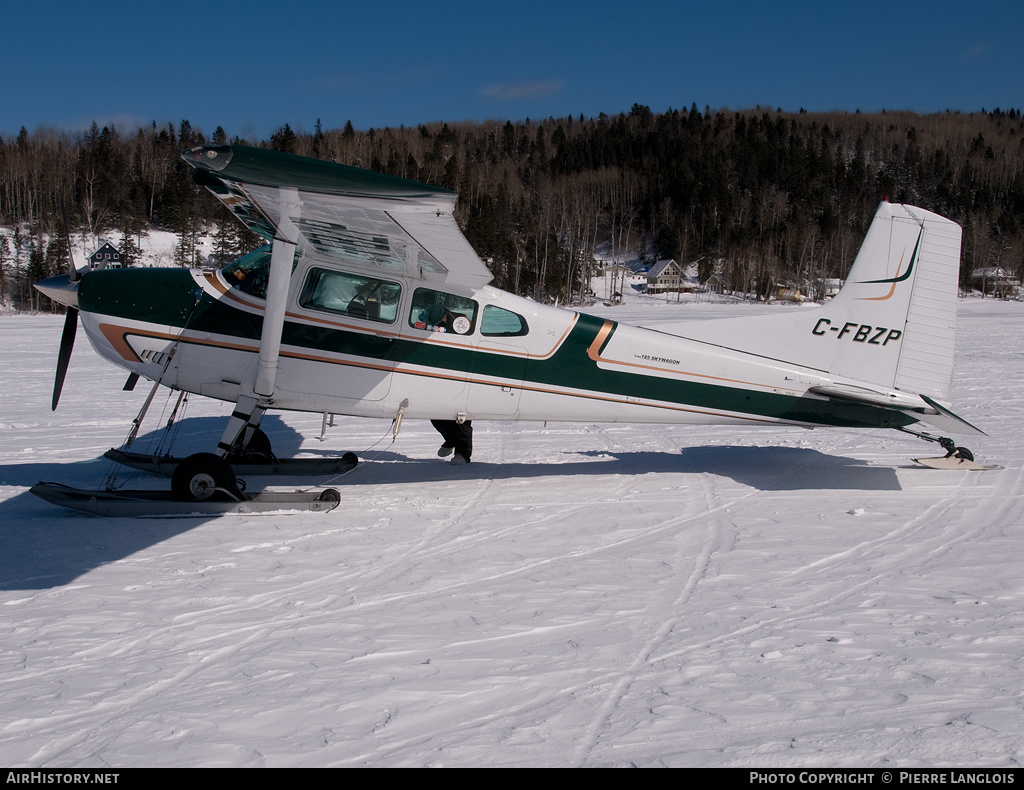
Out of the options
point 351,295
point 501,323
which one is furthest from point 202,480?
point 501,323

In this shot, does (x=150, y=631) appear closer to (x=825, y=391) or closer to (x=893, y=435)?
(x=825, y=391)

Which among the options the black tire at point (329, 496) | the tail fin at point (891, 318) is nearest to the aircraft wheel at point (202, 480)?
the black tire at point (329, 496)

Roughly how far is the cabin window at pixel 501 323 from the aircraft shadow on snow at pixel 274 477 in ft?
5.17

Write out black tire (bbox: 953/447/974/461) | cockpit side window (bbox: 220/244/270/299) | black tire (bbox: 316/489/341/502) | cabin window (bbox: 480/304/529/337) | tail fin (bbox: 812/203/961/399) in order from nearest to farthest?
black tire (bbox: 316/489/341/502) < cockpit side window (bbox: 220/244/270/299) < cabin window (bbox: 480/304/529/337) < tail fin (bbox: 812/203/961/399) < black tire (bbox: 953/447/974/461)

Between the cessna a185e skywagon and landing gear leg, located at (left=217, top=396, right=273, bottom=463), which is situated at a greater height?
the cessna a185e skywagon

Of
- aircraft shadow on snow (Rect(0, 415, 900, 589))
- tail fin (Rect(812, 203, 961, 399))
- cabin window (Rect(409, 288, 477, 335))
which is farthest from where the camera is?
tail fin (Rect(812, 203, 961, 399))

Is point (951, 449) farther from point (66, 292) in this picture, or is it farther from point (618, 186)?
point (618, 186)

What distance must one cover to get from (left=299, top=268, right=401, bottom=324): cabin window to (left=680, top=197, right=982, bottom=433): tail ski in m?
3.54

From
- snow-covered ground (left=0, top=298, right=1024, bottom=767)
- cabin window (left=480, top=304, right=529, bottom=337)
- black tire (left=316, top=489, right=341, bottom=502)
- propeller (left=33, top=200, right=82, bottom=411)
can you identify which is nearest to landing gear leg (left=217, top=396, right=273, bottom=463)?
snow-covered ground (left=0, top=298, right=1024, bottom=767)

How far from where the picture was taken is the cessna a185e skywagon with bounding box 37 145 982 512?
21.2 feet

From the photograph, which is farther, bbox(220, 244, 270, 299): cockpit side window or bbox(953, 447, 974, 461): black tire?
bbox(953, 447, 974, 461): black tire

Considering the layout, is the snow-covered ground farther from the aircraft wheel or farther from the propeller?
the propeller

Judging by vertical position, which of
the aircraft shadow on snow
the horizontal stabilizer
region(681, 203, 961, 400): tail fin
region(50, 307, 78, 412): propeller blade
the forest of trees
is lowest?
the aircraft shadow on snow

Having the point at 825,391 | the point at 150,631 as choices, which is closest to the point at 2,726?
the point at 150,631
